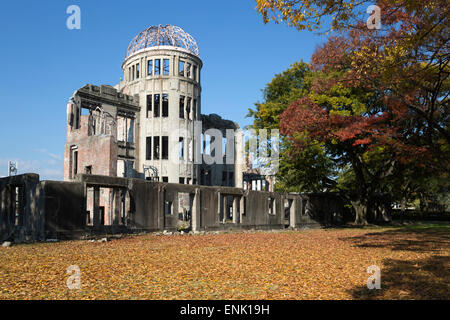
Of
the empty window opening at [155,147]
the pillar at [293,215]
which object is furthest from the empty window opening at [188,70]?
the pillar at [293,215]

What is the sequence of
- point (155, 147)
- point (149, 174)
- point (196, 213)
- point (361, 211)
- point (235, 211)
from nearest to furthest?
point (196, 213) → point (235, 211) → point (361, 211) → point (149, 174) → point (155, 147)

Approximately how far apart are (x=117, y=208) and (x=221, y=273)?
11692mm

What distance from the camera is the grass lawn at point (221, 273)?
6559 millimetres

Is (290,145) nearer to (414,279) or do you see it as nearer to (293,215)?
(293,215)

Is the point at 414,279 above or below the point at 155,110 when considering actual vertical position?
below

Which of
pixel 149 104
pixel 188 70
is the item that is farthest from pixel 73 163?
pixel 188 70

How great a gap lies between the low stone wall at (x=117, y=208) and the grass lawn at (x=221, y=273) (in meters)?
3.32

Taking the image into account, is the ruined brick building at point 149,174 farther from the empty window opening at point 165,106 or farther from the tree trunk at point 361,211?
the tree trunk at point 361,211

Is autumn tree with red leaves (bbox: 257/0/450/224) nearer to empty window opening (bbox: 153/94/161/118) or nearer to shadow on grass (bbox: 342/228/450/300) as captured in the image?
shadow on grass (bbox: 342/228/450/300)

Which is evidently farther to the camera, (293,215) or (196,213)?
(293,215)

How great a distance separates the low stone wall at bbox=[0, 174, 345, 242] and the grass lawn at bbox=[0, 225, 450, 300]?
10.9 ft

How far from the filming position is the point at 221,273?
8.46 metres
